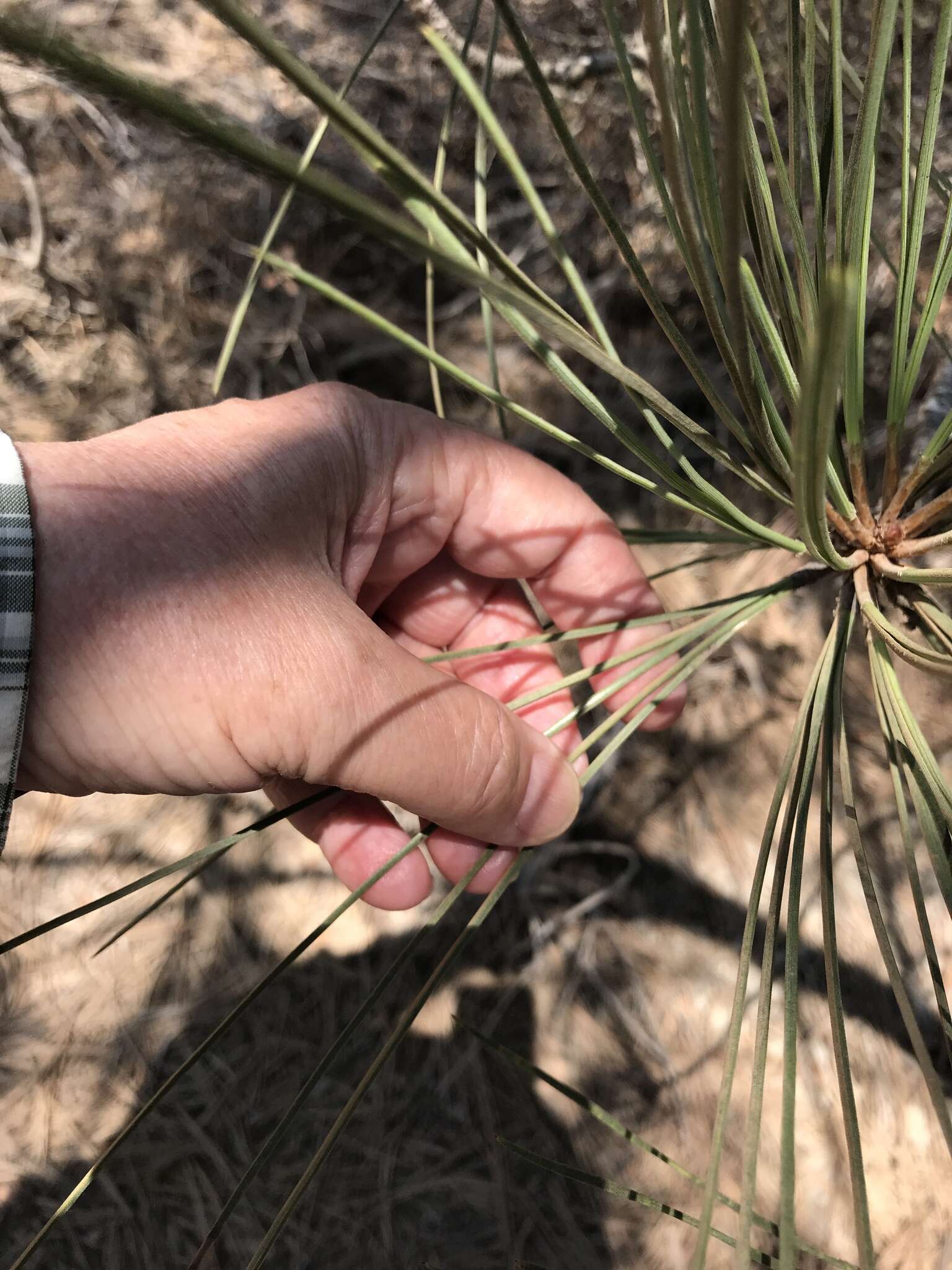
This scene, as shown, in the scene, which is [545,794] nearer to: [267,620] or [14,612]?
[267,620]

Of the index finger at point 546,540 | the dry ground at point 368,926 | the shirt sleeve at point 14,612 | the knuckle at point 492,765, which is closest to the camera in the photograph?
the shirt sleeve at point 14,612

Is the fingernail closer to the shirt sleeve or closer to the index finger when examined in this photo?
the index finger

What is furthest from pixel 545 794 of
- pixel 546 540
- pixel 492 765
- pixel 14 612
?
pixel 14 612

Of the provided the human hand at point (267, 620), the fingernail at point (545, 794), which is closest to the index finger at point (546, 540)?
the human hand at point (267, 620)

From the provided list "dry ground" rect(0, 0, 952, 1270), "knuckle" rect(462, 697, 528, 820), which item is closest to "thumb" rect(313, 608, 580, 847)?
"knuckle" rect(462, 697, 528, 820)

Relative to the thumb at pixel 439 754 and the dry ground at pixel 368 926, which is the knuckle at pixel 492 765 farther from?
the dry ground at pixel 368 926

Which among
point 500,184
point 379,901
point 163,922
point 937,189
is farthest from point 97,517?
point 500,184

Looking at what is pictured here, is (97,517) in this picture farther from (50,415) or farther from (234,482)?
(50,415)
